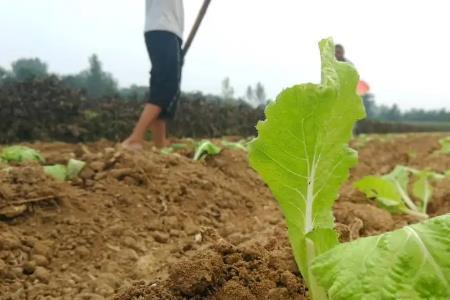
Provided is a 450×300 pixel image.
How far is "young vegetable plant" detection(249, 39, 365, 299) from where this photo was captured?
47.1 inches

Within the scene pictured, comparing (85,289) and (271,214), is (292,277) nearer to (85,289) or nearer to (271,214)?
(85,289)

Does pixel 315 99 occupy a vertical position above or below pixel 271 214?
above

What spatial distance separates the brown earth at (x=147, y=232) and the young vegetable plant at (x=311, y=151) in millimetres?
218

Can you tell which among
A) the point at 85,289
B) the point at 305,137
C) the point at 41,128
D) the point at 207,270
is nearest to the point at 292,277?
the point at 207,270

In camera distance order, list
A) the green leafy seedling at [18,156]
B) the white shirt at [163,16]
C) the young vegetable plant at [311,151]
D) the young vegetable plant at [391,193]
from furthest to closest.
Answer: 1. the white shirt at [163,16]
2. the green leafy seedling at [18,156]
3. the young vegetable plant at [391,193]
4. the young vegetable plant at [311,151]

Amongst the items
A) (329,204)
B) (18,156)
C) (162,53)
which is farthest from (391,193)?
(162,53)

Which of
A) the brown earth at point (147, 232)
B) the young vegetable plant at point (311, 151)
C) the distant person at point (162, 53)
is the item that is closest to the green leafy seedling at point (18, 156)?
the brown earth at point (147, 232)

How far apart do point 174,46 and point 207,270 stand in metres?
3.47

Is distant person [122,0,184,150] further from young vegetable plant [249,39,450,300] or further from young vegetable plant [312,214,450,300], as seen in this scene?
young vegetable plant [312,214,450,300]

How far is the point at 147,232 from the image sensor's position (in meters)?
2.57

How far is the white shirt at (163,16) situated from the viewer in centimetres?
470

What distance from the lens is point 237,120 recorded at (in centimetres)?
1642

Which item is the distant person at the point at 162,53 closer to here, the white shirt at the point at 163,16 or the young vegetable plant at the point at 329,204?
the white shirt at the point at 163,16

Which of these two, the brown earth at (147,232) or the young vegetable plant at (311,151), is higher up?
the young vegetable plant at (311,151)
